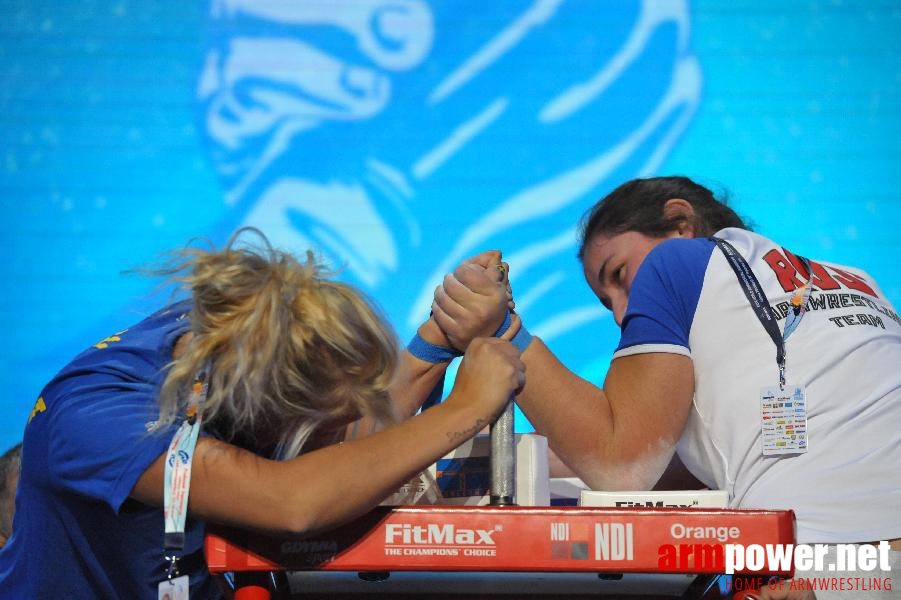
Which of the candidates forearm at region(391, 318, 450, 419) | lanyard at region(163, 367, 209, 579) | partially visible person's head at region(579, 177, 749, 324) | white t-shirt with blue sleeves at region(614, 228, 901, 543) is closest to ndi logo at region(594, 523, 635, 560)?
white t-shirt with blue sleeves at region(614, 228, 901, 543)

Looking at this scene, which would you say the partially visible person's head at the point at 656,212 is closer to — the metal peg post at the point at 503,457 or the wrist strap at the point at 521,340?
the wrist strap at the point at 521,340

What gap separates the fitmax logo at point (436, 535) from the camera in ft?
3.62

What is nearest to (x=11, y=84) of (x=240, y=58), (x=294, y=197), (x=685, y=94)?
(x=240, y=58)

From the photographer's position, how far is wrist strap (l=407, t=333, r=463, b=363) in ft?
5.75

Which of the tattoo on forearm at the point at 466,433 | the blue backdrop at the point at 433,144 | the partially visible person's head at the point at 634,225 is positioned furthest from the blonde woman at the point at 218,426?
the blue backdrop at the point at 433,144

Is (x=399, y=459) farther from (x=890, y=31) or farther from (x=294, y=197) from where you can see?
(x=890, y=31)

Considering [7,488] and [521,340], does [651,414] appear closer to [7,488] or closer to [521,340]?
[521,340]

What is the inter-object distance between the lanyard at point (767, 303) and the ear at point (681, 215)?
43 centimetres

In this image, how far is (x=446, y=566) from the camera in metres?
1.10

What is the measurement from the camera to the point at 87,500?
1225 mm

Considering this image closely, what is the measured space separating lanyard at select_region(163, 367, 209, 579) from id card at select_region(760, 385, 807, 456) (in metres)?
0.78

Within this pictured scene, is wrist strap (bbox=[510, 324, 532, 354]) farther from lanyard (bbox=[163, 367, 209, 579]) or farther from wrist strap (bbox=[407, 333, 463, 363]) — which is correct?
lanyard (bbox=[163, 367, 209, 579])

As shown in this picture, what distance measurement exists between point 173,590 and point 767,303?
0.93 meters

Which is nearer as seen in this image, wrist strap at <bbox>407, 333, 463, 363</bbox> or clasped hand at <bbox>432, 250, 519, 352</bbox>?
clasped hand at <bbox>432, 250, 519, 352</bbox>
